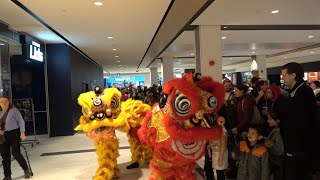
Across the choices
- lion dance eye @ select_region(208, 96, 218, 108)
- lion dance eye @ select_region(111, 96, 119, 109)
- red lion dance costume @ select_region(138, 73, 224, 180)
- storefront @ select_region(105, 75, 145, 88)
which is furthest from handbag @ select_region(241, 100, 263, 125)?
storefront @ select_region(105, 75, 145, 88)

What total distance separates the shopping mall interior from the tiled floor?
0.02m

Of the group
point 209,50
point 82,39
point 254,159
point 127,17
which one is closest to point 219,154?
point 254,159

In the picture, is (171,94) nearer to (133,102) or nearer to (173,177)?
(173,177)

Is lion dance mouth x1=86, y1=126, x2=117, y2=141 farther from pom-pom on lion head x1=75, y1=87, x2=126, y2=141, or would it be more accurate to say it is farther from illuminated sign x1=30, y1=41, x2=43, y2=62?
illuminated sign x1=30, y1=41, x2=43, y2=62

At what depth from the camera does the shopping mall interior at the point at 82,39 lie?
17.7 ft

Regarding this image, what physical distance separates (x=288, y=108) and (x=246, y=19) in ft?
14.0

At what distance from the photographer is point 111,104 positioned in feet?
14.4

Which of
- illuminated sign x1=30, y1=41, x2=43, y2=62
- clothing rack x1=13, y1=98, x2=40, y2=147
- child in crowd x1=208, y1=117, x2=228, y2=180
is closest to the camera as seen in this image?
child in crowd x1=208, y1=117, x2=228, y2=180

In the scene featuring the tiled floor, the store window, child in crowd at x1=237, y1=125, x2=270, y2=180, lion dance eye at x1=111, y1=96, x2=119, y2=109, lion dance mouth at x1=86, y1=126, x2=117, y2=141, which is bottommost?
the tiled floor

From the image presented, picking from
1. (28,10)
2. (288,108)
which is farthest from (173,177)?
(28,10)

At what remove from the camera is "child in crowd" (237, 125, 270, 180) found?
3766 mm

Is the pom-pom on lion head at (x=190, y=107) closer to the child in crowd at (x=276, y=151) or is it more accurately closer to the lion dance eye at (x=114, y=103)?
the child in crowd at (x=276, y=151)

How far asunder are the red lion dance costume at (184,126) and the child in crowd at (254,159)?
1.00 m

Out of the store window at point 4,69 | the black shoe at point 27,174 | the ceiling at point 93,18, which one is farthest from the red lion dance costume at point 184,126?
the store window at point 4,69
